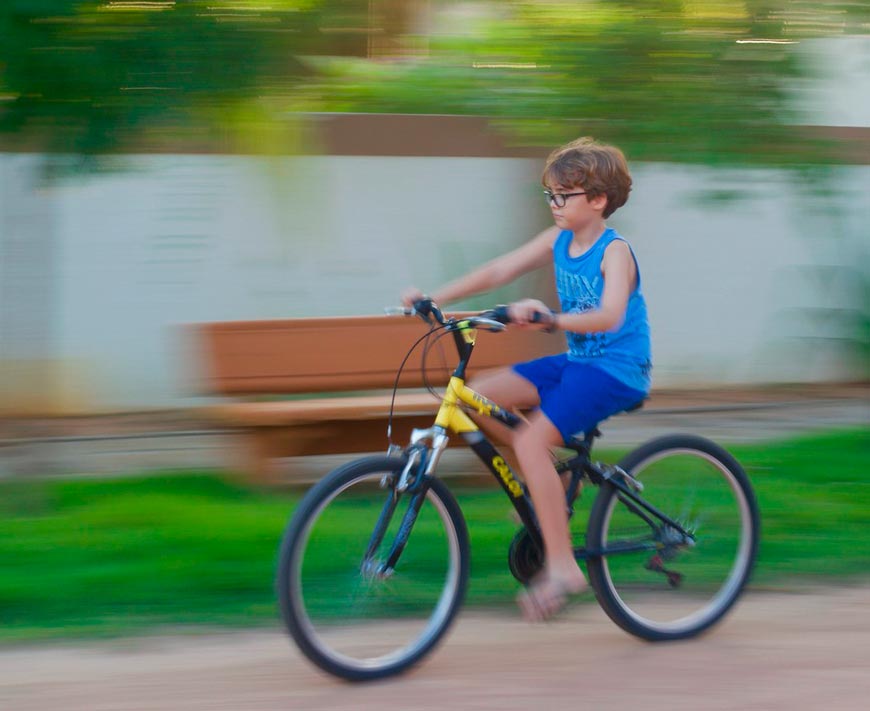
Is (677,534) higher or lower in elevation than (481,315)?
lower

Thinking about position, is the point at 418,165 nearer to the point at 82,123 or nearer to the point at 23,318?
the point at 23,318

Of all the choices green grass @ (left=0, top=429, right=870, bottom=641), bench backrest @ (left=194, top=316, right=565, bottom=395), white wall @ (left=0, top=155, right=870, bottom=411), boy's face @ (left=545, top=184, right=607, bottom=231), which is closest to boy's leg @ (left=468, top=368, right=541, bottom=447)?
boy's face @ (left=545, top=184, right=607, bottom=231)

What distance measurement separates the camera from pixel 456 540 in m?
4.02

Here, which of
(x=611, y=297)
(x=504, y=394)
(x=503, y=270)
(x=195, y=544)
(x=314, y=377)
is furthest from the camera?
(x=314, y=377)

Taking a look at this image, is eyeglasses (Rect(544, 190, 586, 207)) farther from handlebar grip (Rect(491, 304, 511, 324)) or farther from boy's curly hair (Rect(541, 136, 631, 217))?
handlebar grip (Rect(491, 304, 511, 324))

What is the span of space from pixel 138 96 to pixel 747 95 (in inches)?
109

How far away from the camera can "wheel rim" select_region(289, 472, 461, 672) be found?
3926 mm

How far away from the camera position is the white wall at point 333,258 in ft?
27.4

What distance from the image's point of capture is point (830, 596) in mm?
4957

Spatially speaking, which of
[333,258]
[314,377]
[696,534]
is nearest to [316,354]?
[314,377]

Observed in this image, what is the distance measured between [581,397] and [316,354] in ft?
7.73

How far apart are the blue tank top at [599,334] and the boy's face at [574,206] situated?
0.08 m

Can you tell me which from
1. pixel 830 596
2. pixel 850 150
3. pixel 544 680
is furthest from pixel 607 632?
pixel 850 150

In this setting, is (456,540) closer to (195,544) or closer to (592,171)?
(592,171)
